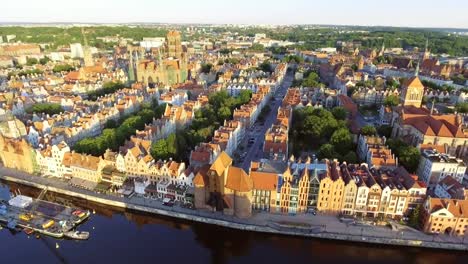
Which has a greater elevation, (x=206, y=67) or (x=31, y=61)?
(x=206, y=67)

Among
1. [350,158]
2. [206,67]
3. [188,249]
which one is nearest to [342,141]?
[350,158]

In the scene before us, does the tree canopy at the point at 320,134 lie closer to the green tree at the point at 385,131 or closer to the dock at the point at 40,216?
the green tree at the point at 385,131

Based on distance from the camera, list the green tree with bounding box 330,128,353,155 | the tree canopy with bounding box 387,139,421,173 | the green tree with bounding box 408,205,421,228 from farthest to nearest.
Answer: the green tree with bounding box 330,128,353,155
the tree canopy with bounding box 387,139,421,173
the green tree with bounding box 408,205,421,228

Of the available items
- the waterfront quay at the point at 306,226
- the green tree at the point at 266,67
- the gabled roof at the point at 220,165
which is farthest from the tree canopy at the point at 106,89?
the gabled roof at the point at 220,165

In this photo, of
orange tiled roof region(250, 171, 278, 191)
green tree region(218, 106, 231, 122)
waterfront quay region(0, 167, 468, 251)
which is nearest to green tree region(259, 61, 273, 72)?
green tree region(218, 106, 231, 122)

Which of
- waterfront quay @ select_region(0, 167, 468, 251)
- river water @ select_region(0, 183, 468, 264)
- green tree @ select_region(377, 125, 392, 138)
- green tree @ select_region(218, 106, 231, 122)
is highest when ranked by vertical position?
green tree @ select_region(218, 106, 231, 122)

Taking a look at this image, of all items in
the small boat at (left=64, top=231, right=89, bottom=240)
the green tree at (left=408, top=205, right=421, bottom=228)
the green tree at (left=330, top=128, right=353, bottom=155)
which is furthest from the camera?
the green tree at (left=330, top=128, right=353, bottom=155)

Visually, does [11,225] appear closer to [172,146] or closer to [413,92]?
[172,146]

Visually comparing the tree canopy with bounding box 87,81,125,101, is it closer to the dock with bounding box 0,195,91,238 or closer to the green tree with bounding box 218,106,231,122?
the green tree with bounding box 218,106,231,122
